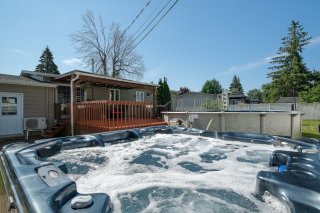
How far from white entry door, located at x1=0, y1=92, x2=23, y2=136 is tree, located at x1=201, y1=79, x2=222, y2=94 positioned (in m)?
37.7

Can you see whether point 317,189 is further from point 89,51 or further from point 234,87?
point 234,87

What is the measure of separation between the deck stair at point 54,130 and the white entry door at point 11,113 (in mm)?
928

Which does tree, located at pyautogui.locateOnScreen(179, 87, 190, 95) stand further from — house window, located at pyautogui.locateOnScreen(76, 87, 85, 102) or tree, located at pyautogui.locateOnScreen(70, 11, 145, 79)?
house window, located at pyautogui.locateOnScreen(76, 87, 85, 102)

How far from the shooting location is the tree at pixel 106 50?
19281 millimetres

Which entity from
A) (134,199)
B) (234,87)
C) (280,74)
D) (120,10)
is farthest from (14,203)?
(234,87)

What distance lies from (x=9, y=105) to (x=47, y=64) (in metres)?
30.4

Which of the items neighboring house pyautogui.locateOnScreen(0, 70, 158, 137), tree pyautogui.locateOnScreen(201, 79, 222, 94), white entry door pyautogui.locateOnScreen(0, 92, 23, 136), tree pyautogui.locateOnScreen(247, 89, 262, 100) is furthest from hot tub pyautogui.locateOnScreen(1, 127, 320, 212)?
tree pyautogui.locateOnScreen(247, 89, 262, 100)

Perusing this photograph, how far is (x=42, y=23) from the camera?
9320mm

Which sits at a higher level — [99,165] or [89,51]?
[89,51]

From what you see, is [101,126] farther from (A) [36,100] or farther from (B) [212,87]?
(B) [212,87]

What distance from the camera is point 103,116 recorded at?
Answer: 7.18 meters

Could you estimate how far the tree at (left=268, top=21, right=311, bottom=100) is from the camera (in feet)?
87.7

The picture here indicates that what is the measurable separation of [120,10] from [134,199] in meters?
9.53

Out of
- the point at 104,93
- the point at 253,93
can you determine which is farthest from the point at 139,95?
the point at 253,93
